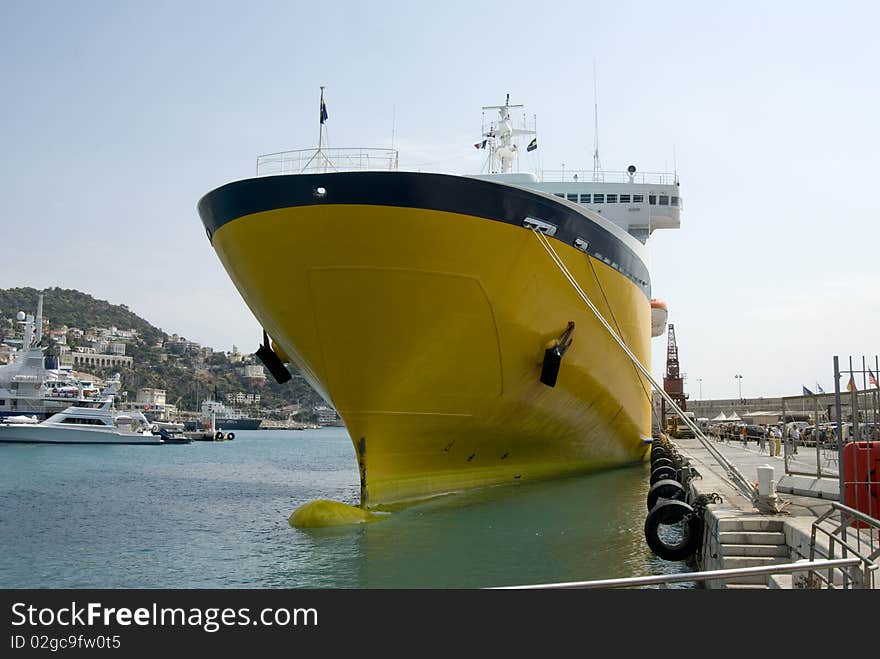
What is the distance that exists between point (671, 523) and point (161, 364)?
170 metres

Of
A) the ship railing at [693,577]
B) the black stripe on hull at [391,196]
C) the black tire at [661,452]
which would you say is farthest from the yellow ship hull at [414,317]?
the ship railing at [693,577]

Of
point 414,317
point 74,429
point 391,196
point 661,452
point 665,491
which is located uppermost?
point 391,196

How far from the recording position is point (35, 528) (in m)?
14.5

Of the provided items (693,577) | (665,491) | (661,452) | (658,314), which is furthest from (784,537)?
(658,314)

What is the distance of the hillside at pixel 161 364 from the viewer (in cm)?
15188

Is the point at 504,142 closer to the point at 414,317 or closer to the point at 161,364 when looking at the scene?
the point at 414,317

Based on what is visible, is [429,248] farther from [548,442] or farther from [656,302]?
[656,302]

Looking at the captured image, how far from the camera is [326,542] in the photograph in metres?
11.5

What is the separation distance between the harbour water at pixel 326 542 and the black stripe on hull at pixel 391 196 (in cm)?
507

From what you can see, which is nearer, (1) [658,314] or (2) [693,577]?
(2) [693,577]

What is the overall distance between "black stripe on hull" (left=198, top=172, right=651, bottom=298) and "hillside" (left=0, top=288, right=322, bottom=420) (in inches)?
5428
